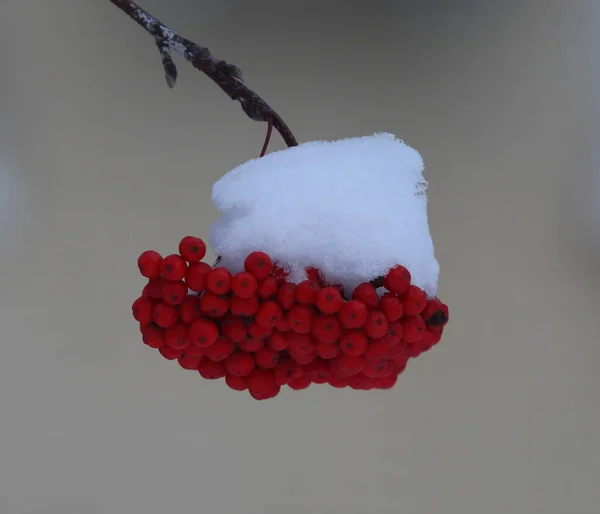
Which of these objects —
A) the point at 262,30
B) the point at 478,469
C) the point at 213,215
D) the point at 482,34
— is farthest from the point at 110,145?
the point at 478,469

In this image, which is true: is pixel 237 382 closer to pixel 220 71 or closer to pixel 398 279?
pixel 398 279

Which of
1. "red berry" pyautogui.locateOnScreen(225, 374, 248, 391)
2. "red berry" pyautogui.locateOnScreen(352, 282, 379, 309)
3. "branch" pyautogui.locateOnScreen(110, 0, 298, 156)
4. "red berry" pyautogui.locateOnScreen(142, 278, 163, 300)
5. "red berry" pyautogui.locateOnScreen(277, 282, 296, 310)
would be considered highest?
"branch" pyautogui.locateOnScreen(110, 0, 298, 156)

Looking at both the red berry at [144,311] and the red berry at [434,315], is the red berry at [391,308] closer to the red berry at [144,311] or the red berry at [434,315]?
the red berry at [434,315]

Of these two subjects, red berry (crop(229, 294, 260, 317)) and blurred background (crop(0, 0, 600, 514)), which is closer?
red berry (crop(229, 294, 260, 317))

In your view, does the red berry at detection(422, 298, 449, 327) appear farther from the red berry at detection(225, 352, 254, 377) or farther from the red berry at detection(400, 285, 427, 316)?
the red berry at detection(225, 352, 254, 377)

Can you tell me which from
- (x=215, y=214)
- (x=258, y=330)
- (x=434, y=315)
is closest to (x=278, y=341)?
(x=258, y=330)

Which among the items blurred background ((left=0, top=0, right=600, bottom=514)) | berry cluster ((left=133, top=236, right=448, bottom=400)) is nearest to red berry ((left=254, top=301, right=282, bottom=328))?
berry cluster ((left=133, top=236, right=448, bottom=400))

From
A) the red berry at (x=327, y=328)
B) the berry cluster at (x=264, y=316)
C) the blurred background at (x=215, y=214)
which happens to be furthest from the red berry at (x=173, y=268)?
the blurred background at (x=215, y=214)
